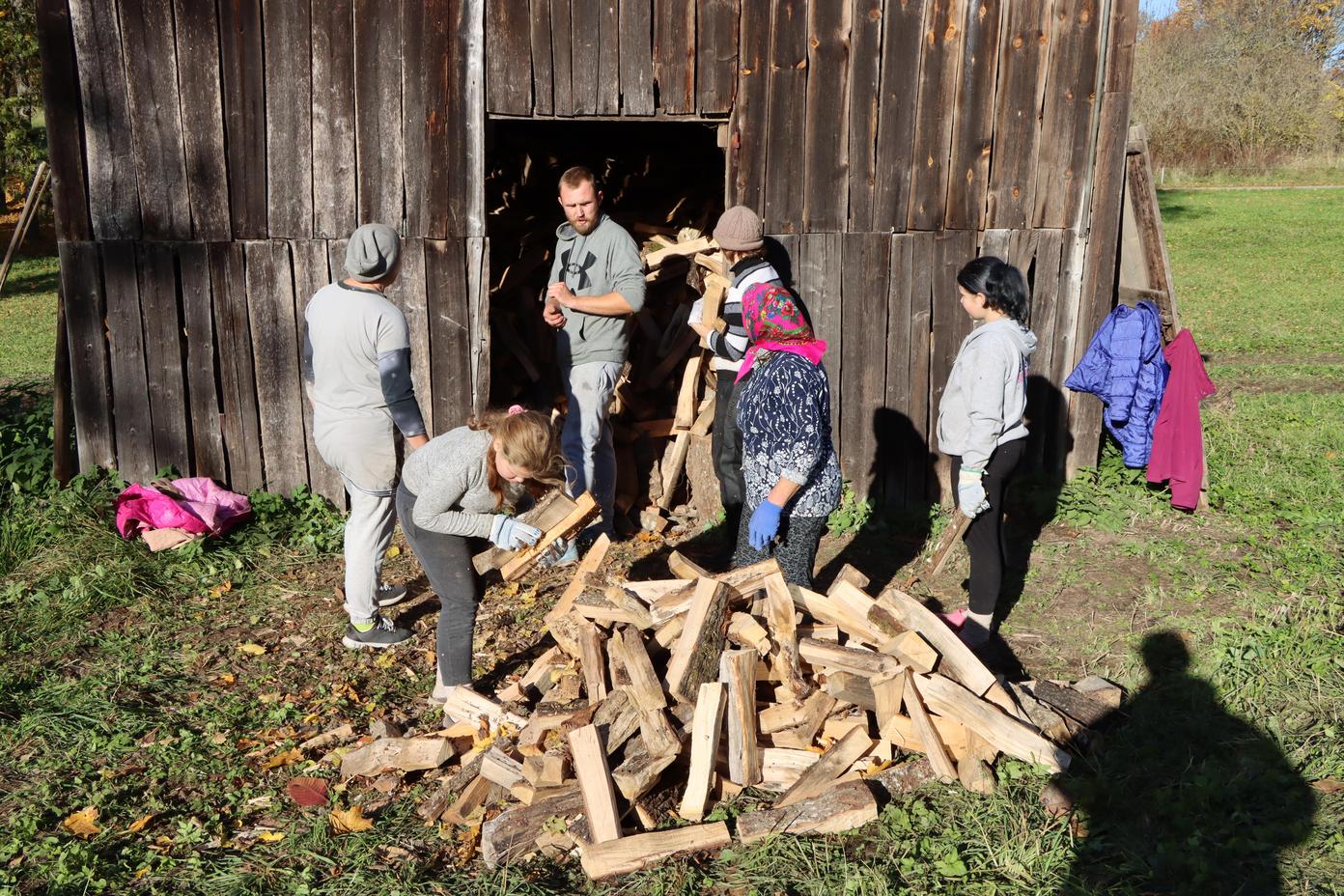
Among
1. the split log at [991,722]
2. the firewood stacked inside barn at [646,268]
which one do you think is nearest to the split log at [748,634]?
the split log at [991,722]

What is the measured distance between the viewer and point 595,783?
356 centimetres

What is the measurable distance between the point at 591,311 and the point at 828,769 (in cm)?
316

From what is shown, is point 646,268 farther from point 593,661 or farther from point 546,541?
point 593,661

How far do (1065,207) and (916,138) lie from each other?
3.63 feet

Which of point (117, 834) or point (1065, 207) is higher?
point (1065, 207)

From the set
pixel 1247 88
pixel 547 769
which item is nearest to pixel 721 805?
pixel 547 769

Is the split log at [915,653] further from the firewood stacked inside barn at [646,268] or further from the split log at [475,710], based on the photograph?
the firewood stacked inside barn at [646,268]

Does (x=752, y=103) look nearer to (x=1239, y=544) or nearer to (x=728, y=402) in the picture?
(x=728, y=402)

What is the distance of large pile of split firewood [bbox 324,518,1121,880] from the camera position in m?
3.59

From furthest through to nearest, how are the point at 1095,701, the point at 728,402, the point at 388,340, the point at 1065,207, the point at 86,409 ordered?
the point at 1065,207 < the point at 86,409 < the point at 728,402 < the point at 388,340 < the point at 1095,701

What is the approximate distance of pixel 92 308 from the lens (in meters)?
6.21

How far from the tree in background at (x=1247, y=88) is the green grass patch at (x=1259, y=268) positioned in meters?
6.78

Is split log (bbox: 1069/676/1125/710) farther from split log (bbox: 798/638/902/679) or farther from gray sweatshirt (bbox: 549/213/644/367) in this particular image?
gray sweatshirt (bbox: 549/213/644/367)

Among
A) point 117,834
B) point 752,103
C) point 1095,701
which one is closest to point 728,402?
point 752,103
